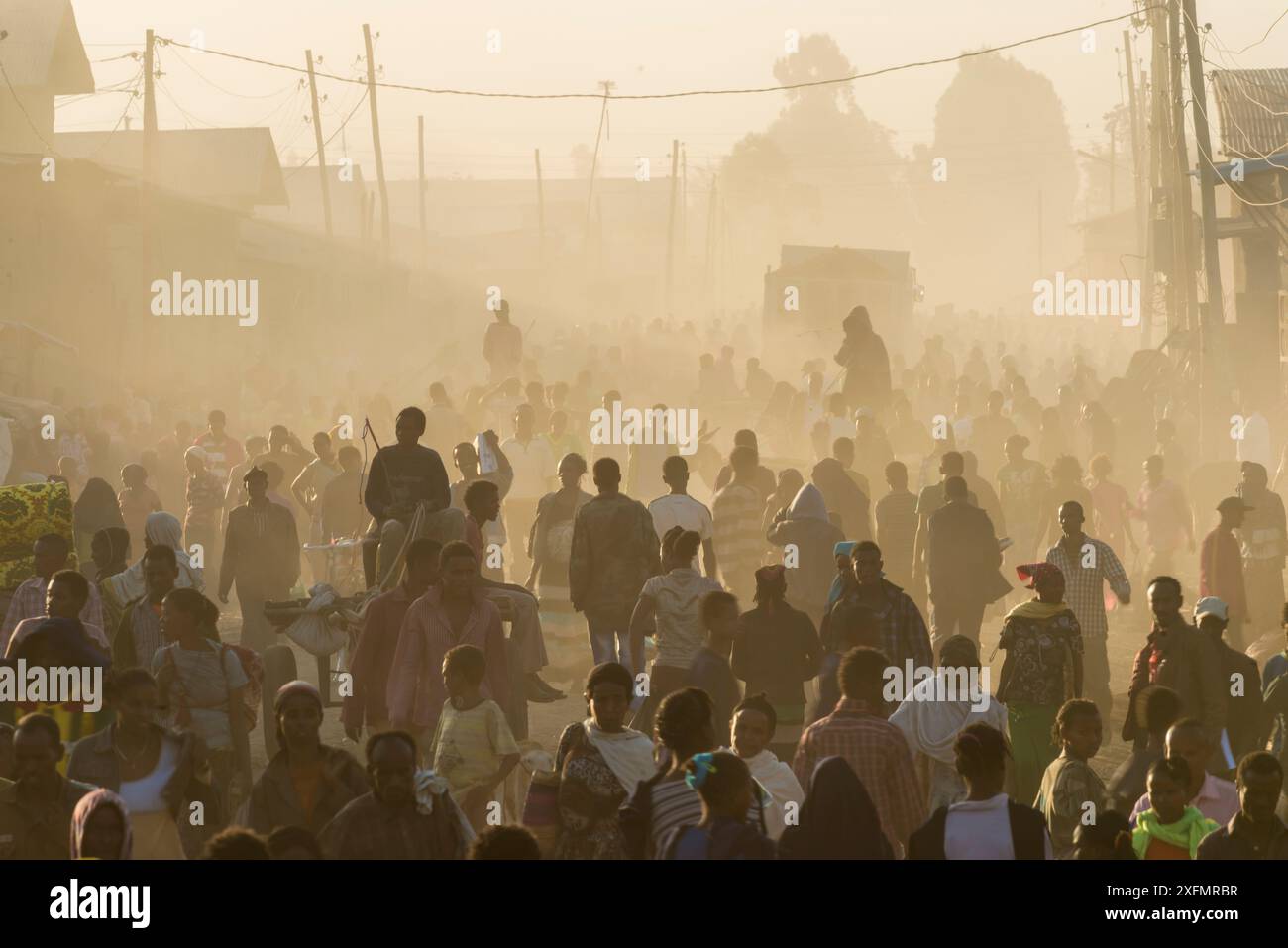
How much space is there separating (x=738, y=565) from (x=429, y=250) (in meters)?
76.0

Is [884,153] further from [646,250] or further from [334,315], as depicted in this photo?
[334,315]

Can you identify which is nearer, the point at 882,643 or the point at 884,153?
the point at 882,643

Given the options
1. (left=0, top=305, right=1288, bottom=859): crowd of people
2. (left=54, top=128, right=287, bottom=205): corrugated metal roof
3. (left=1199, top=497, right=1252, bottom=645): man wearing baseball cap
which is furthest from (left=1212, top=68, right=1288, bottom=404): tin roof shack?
(left=54, top=128, right=287, bottom=205): corrugated metal roof

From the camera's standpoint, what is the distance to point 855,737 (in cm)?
796

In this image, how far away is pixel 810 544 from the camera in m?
13.4

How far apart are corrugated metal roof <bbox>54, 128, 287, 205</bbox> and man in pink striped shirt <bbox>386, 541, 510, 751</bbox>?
149 ft

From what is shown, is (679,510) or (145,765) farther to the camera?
(679,510)

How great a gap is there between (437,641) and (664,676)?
1.55 metres

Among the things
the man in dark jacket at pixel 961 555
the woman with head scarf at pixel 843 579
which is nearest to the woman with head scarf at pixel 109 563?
the woman with head scarf at pixel 843 579

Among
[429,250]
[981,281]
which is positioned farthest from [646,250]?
[429,250]

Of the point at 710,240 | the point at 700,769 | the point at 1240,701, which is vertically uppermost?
the point at 710,240

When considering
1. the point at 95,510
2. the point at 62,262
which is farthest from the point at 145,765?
the point at 62,262

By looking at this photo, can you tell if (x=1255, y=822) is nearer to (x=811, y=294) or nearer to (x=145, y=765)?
(x=145, y=765)

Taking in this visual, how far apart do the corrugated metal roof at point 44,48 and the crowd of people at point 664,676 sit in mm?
29535
